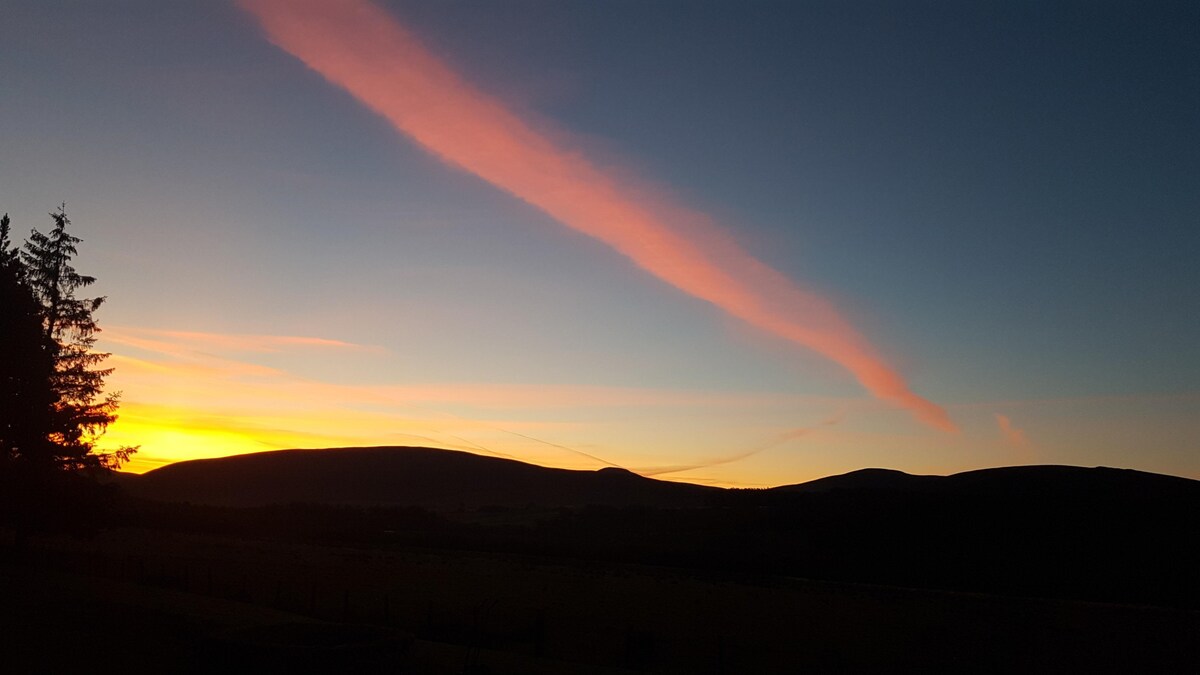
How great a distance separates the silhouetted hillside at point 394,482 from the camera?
134375 millimetres

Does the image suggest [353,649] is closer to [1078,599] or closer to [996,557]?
[1078,599]

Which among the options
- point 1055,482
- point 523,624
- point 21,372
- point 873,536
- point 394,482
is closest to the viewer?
point 523,624

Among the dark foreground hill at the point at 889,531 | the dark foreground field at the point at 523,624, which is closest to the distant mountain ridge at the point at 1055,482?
the dark foreground hill at the point at 889,531

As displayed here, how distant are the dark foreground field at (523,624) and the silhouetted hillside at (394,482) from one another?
82.1 meters

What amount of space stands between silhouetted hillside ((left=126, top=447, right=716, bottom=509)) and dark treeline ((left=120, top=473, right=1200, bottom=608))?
37767mm

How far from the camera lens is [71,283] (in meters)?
38.4

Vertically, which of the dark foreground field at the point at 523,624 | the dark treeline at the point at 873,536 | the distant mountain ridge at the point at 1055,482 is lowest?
the dark foreground field at the point at 523,624

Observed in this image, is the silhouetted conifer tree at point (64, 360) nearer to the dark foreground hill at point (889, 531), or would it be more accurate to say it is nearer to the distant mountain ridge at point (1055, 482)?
the dark foreground hill at point (889, 531)

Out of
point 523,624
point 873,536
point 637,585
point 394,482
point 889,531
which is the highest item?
point 394,482

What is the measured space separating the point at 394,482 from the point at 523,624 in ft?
413

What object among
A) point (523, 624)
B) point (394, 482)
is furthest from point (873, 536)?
point (394, 482)

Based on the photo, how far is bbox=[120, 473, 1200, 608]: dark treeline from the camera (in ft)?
175

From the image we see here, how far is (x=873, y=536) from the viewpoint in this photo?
226ft

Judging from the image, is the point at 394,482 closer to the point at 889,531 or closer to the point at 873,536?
→ the point at 873,536
